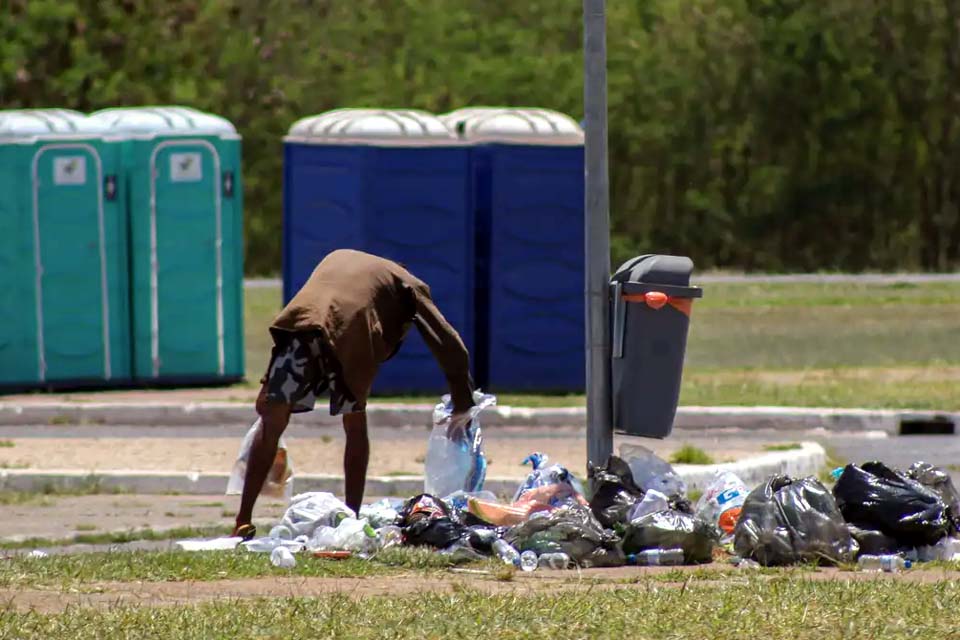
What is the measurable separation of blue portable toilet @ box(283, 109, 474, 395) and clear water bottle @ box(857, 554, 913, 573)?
7.61 meters

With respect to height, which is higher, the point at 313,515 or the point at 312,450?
the point at 313,515

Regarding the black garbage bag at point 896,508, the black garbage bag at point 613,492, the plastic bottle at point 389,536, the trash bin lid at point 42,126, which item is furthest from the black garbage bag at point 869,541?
the trash bin lid at point 42,126

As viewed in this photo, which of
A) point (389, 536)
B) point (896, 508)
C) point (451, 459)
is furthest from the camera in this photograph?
point (451, 459)

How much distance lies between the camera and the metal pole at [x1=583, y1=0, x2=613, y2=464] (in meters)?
9.45

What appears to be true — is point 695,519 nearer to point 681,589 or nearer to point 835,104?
point 681,589

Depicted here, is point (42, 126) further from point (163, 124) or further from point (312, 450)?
point (312, 450)

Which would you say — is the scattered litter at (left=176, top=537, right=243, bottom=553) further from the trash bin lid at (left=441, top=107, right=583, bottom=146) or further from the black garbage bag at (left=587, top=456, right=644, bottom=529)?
the trash bin lid at (left=441, top=107, right=583, bottom=146)

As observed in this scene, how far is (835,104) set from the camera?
30.0m

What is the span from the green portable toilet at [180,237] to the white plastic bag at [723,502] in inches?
296

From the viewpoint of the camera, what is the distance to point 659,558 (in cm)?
862

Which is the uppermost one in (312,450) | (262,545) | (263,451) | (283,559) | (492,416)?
(263,451)

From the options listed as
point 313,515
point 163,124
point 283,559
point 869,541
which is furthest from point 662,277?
point 163,124

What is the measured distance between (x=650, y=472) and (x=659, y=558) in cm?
99

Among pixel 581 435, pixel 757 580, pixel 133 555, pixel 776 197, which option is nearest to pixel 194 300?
pixel 581 435
